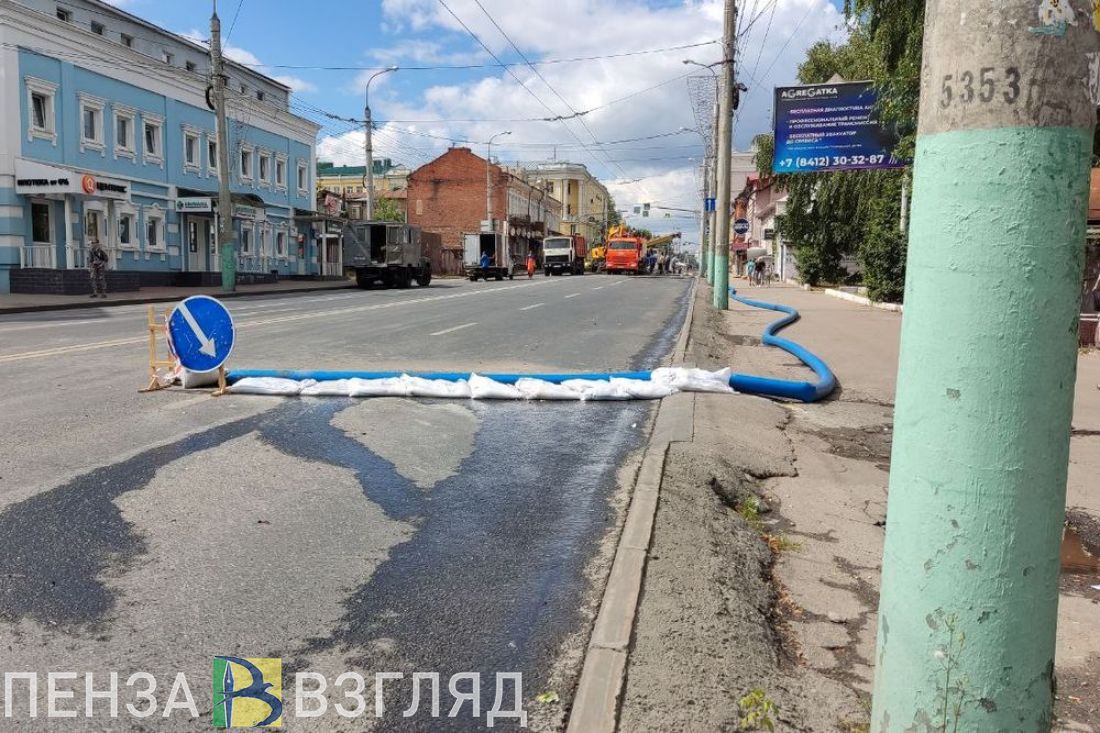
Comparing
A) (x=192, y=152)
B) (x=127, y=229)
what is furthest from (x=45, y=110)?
(x=192, y=152)

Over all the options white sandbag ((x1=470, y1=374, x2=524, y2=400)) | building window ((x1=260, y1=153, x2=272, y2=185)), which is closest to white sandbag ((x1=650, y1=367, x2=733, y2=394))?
white sandbag ((x1=470, y1=374, x2=524, y2=400))

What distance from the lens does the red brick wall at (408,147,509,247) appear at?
81.1m

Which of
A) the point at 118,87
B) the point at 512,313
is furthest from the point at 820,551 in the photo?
the point at 118,87

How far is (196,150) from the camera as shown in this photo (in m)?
36.0

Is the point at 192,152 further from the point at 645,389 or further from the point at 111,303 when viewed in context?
the point at 645,389

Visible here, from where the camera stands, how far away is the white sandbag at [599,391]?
8.27 meters

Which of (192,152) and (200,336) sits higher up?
(192,152)

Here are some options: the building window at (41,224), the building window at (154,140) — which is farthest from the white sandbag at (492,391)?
the building window at (154,140)

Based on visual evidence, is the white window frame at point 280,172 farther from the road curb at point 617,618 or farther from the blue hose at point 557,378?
the road curb at point 617,618

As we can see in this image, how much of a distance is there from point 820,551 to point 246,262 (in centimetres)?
3906

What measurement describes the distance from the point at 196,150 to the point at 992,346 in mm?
38950

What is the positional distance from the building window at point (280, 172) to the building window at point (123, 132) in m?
11.6

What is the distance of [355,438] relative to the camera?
21.4 ft

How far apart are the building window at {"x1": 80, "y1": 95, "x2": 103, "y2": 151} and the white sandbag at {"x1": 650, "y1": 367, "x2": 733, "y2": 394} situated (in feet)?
91.4
